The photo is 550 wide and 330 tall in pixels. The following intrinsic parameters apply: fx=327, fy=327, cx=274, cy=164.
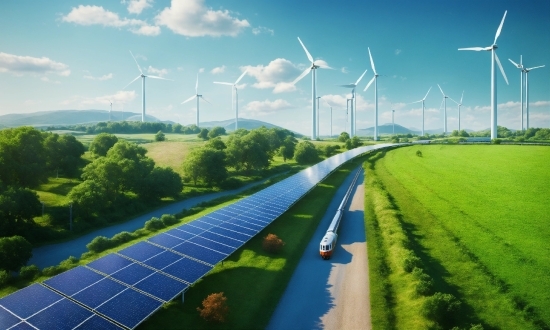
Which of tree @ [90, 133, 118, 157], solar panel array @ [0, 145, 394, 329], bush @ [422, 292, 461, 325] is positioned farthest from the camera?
tree @ [90, 133, 118, 157]

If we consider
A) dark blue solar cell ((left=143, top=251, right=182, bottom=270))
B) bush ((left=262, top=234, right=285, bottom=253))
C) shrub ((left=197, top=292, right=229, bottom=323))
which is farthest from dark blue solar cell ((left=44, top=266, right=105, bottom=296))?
bush ((left=262, top=234, right=285, bottom=253))

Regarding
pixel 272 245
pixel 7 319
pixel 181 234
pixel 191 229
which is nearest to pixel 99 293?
pixel 7 319

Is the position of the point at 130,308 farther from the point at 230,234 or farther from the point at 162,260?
the point at 230,234

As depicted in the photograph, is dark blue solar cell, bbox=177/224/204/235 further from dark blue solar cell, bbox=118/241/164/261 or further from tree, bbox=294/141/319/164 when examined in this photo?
tree, bbox=294/141/319/164

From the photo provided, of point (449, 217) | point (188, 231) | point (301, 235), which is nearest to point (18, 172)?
point (188, 231)

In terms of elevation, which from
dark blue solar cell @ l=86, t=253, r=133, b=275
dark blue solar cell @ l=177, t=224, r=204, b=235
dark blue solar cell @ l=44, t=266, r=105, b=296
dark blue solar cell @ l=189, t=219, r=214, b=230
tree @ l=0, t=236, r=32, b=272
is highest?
dark blue solar cell @ l=189, t=219, r=214, b=230

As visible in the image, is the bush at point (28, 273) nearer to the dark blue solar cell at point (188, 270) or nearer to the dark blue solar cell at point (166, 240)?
the dark blue solar cell at point (166, 240)
